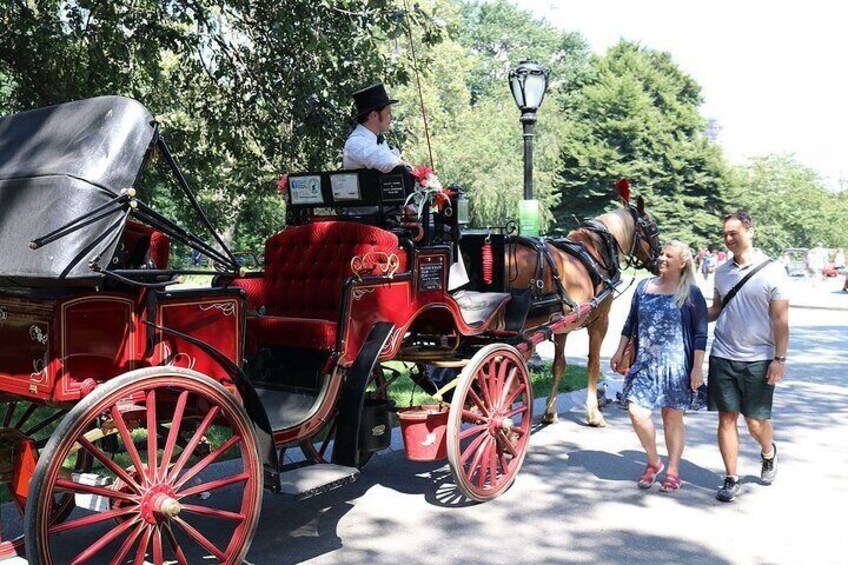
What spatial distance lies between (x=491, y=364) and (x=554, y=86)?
2065 inches

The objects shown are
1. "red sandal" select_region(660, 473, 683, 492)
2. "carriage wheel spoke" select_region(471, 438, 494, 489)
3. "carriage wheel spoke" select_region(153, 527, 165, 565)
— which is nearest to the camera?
"carriage wheel spoke" select_region(153, 527, 165, 565)

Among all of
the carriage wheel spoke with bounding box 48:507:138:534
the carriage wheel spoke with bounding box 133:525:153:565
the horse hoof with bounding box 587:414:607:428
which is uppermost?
the carriage wheel spoke with bounding box 48:507:138:534

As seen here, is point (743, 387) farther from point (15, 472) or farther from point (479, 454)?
point (15, 472)

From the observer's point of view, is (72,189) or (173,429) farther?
(173,429)

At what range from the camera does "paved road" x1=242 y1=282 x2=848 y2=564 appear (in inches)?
184

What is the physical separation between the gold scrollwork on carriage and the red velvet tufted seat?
0.19 ft

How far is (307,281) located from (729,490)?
3.23 m

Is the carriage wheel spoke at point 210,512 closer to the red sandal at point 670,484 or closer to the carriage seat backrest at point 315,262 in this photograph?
the carriage seat backrest at point 315,262

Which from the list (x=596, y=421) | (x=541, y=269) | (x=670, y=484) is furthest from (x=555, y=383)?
(x=670, y=484)

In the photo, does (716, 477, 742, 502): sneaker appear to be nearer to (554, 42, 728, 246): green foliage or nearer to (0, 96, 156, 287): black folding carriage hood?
(0, 96, 156, 287): black folding carriage hood

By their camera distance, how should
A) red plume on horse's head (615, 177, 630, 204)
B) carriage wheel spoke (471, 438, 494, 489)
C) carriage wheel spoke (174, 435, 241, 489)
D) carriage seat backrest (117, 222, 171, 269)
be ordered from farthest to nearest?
1. red plume on horse's head (615, 177, 630, 204)
2. carriage wheel spoke (471, 438, 494, 489)
3. carriage seat backrest (117, 222, 171, 269)
4. carriage wheel spoke (174, 435, 241, 489)

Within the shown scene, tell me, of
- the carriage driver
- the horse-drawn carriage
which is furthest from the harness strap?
the carriage driver

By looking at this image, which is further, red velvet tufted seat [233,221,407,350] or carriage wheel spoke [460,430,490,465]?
carriage wheel spoke [460,430,490,465]

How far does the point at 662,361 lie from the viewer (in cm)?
574
